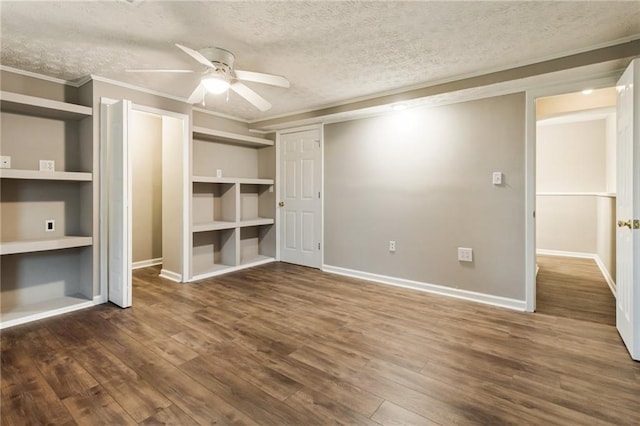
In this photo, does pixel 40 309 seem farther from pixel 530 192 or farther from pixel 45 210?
pixel 530 192

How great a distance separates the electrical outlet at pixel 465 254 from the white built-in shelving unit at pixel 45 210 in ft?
13.0

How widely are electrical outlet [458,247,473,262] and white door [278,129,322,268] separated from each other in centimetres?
202

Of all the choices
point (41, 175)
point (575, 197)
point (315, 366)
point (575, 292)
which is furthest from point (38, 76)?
point (575, 197)

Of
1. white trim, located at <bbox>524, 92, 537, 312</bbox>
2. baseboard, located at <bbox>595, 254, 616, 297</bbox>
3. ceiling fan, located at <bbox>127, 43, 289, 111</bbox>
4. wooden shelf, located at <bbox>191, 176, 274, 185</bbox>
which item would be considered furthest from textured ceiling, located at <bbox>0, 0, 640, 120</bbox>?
baseboard, located at <bbox>595, 254, 616, 297</bbox>

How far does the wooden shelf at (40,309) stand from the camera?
275cm

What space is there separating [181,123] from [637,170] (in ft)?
14.8

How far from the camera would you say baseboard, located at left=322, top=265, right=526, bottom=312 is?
3180mm

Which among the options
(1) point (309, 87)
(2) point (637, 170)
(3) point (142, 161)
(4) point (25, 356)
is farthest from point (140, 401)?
(3) point (142, 161)

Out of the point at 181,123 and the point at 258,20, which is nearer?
the point at 258,20

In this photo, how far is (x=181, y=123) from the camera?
4012 millimetres

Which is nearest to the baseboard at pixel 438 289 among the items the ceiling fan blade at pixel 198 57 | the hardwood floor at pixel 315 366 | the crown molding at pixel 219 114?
the hardwood floor at pixel 315 366

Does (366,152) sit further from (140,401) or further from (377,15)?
(140,401)

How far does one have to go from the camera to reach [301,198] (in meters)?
4.95

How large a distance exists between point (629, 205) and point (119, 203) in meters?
4.34
